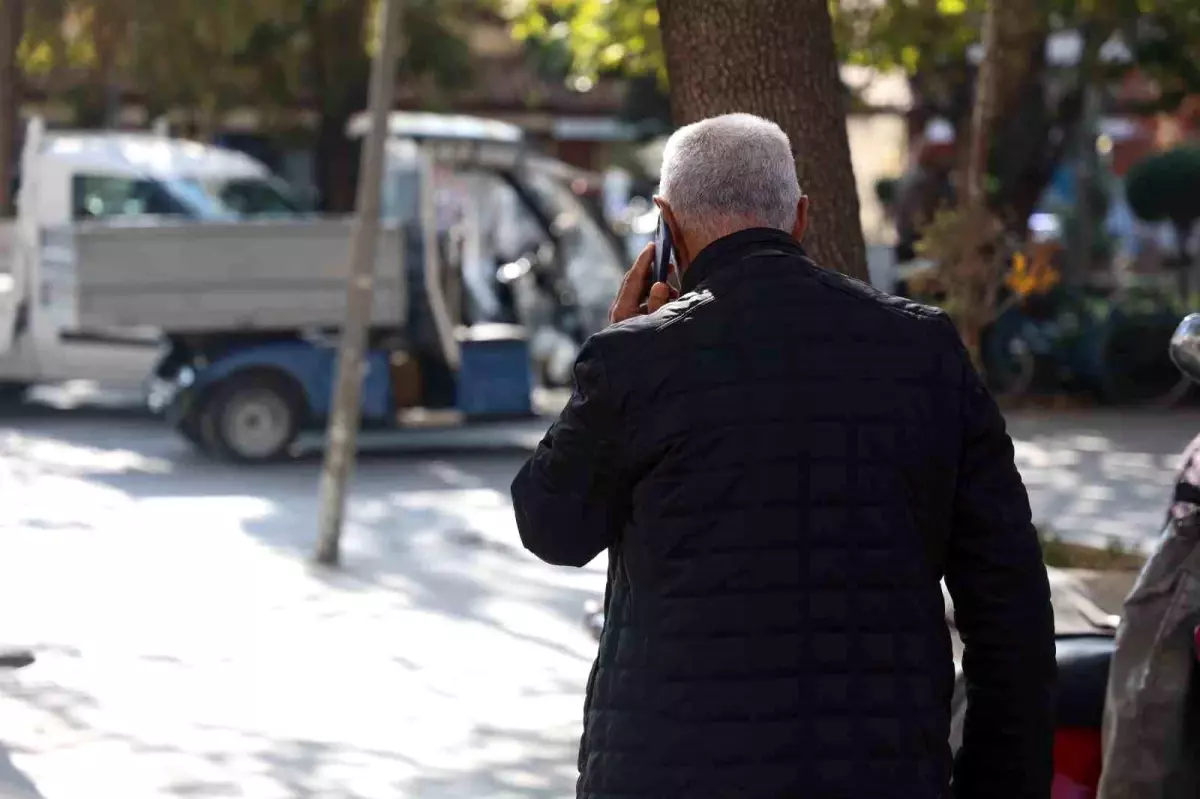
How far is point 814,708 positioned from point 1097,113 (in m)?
23.0

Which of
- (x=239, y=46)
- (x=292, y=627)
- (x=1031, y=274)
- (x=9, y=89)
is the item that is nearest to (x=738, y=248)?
(x=292, y=627)

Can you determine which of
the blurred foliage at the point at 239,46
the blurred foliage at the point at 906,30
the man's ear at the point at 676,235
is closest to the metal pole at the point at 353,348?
the blurred foliage at the point at 906,30

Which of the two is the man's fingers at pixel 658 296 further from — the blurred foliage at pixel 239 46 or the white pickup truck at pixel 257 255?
the blurred foliage at pixel 239 46

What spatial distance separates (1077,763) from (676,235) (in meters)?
1.90

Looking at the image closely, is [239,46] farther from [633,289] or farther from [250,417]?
[633,289]

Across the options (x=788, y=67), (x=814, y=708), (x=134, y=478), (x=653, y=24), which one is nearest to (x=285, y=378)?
(x=134, y=478)

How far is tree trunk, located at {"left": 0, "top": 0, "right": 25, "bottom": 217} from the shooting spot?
23172 mm

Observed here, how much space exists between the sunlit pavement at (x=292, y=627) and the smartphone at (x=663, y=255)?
3441 mm

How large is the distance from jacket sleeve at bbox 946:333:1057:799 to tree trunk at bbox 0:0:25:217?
21.0 m

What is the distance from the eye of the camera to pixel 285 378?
14828 mm

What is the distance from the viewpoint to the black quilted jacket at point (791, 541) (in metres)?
2.58

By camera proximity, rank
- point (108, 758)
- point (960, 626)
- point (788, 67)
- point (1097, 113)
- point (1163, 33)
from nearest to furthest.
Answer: point (960, 626)
point (108, 758)
point (788, 67)
point (1163, 33)
point (1097, 113)

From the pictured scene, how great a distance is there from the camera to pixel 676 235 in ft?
9.34

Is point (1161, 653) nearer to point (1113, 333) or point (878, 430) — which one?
point (878, 430)
